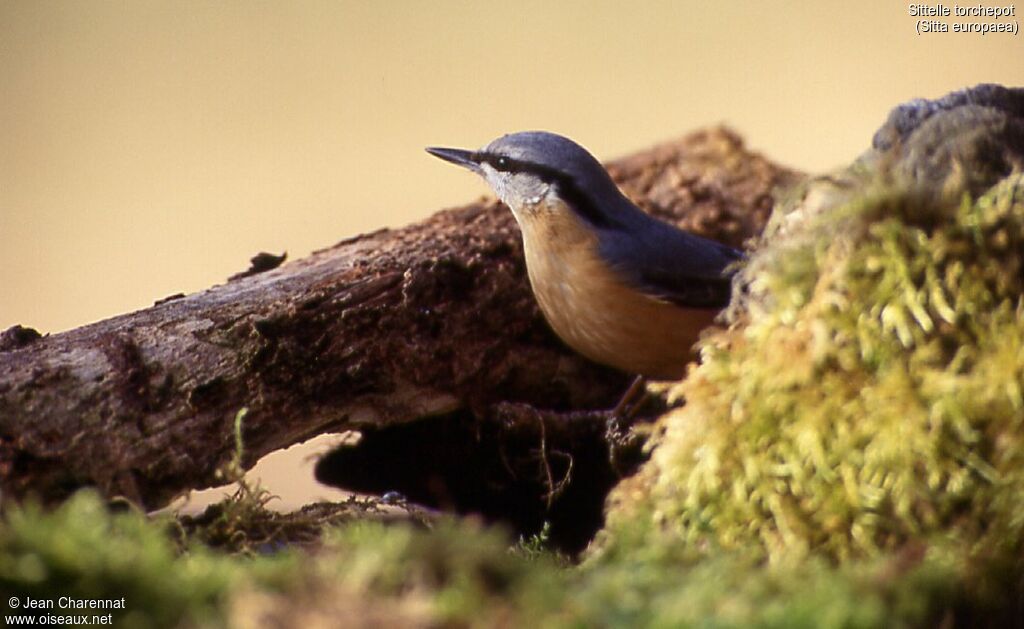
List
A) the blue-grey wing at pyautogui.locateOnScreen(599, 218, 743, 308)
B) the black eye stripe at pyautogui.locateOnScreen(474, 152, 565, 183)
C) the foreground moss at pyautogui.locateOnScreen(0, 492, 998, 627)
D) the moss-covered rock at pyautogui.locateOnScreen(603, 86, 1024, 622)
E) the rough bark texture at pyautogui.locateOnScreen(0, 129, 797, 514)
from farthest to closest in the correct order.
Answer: the black eye stripe at pyautogui.locateOnScreen(474, 152, 565, 183)
the blue-grey wing at pyautogui.locateOnScreen(599, 218, 743, 308)
the rough bark texture at pyautogui.locateOnScreen(0, 129, 797, 514)
the moss-covered rock at pyautogui.locateOnScreen(603, 86, 1024, 622)
the foreground moss at pyautogui.locateOnScreen(0, 492, 998, 627)

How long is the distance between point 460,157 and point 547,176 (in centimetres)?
44

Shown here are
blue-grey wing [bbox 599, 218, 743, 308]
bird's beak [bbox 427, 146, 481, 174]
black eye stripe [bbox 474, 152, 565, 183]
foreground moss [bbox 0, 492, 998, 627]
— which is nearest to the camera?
foreground moss [bbox 0, 492, 998, 627]

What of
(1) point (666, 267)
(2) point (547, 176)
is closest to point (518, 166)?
(2) point (547, 176)

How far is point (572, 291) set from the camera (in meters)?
3.21

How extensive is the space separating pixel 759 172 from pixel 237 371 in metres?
2.41

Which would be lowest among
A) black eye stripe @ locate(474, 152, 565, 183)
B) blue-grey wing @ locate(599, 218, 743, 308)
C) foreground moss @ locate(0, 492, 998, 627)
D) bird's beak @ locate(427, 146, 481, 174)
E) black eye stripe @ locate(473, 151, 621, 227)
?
foreground moss @ locate(0, 492, 998, 627)

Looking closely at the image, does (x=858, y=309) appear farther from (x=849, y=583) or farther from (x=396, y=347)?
(x=396, y=347)

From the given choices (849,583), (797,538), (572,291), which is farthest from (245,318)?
(849,583)

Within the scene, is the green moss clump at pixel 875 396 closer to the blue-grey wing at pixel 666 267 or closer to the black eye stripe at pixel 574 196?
the blue-grey wing at pixel 666 267

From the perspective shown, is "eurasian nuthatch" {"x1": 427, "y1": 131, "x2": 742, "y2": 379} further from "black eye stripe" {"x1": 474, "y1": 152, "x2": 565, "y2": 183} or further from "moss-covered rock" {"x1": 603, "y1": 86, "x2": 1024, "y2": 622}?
"moss-covered rock" {"x1": 603, "y1": 86, "x2": 1024, "y2": 622}

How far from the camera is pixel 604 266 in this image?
10.6ft

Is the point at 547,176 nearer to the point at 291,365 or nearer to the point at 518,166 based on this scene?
the point at 518,166

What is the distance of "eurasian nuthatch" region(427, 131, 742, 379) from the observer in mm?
3213

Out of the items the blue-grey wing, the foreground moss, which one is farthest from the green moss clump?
the blue-grey wing
